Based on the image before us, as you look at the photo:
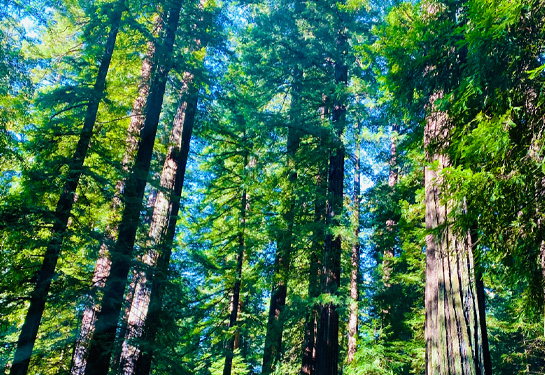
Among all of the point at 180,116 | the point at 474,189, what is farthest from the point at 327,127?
the point at 474,189

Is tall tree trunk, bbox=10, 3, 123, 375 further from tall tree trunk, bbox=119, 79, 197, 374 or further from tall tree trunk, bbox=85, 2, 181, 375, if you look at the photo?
tall tree trunk, bbox=119, 79, 197, 374

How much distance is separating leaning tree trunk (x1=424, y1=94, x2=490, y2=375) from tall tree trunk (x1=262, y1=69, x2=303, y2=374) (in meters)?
6.08

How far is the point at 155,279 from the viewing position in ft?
23.7

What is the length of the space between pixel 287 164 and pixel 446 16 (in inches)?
274

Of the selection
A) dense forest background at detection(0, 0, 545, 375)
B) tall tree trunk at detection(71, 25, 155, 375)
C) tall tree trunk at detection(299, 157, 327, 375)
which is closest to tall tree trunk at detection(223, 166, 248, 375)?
dense forest background at detection(0, 0, 545, 375)

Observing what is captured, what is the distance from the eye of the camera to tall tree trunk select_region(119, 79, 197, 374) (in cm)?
706

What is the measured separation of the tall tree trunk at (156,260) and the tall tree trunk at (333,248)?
13.6 feet

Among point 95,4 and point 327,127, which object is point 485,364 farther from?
point 95,4

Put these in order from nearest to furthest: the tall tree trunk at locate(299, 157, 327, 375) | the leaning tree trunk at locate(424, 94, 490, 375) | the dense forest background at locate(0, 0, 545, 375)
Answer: the leaning tree trunk at locate(424, 94, 490, 375) < the dense forest background at locate(0, 0, 545, 375) < the tall tree trunk at locate(299, 157, 327, 375)

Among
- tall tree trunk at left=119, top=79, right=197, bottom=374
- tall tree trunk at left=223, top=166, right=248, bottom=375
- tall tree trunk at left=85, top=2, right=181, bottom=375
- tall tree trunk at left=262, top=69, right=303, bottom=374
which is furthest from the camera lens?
tall tree trunk at left=223, top=166, right=248, bottom=375

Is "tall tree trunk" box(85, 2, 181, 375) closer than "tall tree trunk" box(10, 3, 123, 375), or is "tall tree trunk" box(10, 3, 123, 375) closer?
"tall tree trunk" box(10, 3, 123, 375)

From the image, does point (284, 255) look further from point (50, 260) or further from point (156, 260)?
point (50, 260)

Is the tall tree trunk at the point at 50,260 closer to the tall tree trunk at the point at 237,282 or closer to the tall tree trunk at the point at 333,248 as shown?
the tall tree trunk at the point at 333,248

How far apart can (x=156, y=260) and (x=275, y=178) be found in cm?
500
